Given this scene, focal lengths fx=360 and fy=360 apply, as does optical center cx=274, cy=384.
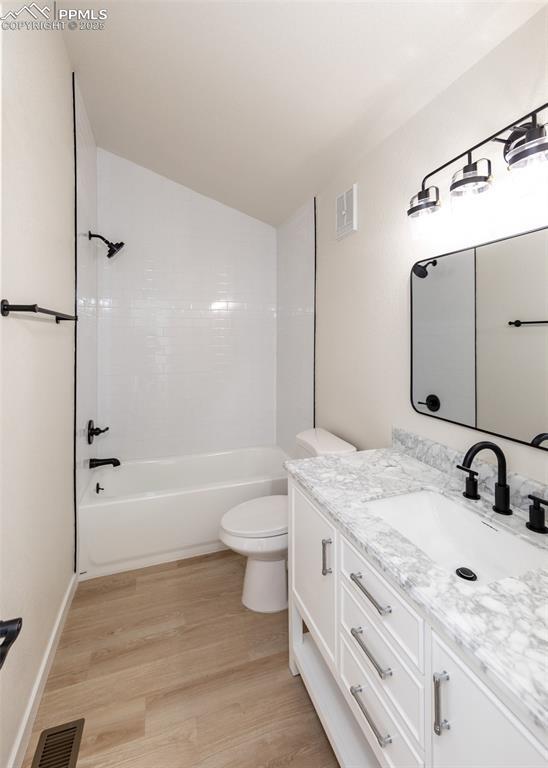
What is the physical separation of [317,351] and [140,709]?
6.61 ft

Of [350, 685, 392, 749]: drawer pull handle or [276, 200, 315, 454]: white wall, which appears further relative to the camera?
[276, 200, 315, 454]: white wall

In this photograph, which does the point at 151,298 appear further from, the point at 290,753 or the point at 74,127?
the point at 290,753

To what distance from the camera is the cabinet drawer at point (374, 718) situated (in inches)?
32.5

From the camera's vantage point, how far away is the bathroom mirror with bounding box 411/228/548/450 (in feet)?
3.51

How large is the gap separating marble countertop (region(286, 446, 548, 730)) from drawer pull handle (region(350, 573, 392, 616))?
0.08 metres

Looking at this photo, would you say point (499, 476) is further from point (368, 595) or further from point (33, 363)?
point (33, 363)

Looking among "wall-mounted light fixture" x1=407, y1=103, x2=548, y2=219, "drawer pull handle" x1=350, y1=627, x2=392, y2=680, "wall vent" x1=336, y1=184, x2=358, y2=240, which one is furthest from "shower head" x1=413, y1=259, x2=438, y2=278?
"drawer pull handle" x1=350, y1=627, x2=392, y2=680

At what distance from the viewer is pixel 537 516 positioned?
97 cm

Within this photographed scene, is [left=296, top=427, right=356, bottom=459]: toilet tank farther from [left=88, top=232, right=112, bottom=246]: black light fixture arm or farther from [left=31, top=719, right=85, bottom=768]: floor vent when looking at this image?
[left=88, top=232, right=112, bottom=246]: black light fixture arm

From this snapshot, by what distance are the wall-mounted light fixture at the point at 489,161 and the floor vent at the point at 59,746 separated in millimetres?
2256

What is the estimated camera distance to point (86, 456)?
7.96 ft

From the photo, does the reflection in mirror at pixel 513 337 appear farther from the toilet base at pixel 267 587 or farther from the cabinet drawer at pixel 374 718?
the toilet base at pixel 267 587

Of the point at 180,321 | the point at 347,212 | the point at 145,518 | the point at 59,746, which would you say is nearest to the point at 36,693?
the point at 59,746

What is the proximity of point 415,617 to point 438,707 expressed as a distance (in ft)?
0.48
